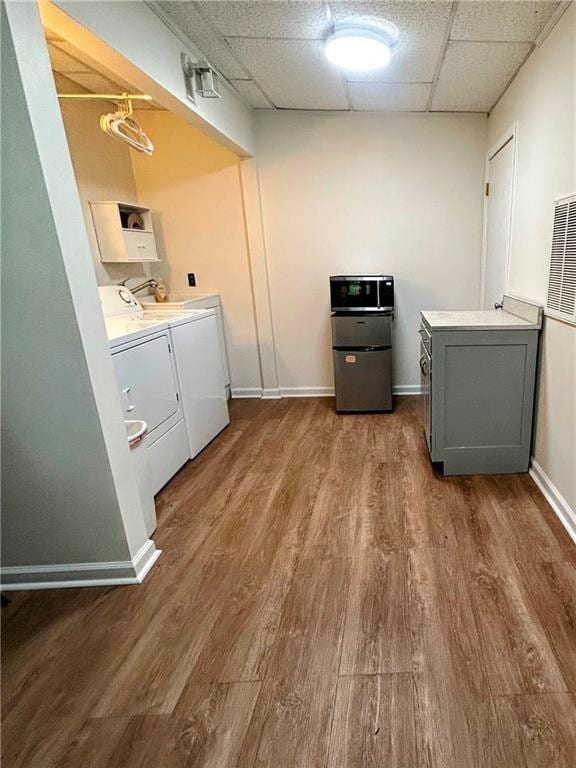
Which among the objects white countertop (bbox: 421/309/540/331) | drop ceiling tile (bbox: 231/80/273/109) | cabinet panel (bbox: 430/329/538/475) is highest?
drop ceiling tile (bbox: 231/80/273/109)

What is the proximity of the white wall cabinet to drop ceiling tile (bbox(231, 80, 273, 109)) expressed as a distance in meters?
1.20

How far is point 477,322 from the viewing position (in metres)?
2.29

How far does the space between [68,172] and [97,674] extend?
1718 millimetres

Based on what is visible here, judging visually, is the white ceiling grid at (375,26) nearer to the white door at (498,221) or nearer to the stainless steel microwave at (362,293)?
the white door at (498,221)

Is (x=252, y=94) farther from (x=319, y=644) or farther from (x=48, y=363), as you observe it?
(x=319, y=644)

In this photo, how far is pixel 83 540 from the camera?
169 centimetres

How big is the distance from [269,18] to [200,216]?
75.6 inches

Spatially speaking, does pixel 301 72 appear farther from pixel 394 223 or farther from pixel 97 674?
pixel 97 674

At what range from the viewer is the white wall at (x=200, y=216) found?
11.6ft

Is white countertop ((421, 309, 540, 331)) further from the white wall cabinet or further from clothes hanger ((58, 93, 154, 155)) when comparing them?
the white wall cabinet

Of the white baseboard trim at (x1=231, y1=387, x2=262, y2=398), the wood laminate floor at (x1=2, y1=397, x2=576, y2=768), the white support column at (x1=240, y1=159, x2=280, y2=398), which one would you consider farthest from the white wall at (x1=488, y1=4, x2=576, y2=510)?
the white baseboard trim at (x1=231, y1=387, x2=262, y2=398)

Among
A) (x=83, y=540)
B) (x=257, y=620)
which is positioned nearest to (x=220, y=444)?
(x=83, y=540)

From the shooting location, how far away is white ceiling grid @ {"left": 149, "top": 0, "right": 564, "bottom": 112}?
1859mm

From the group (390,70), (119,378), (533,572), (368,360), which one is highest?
(390,70)
